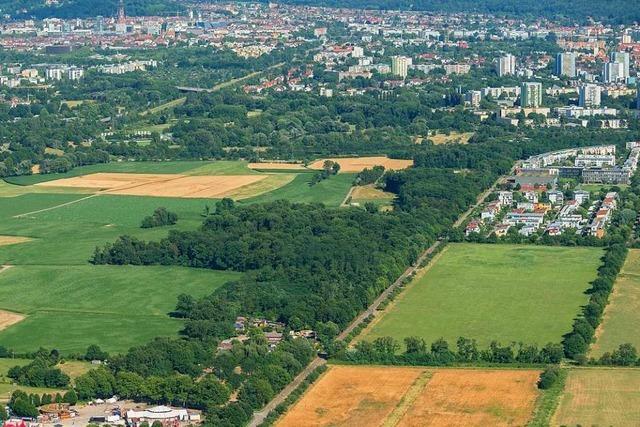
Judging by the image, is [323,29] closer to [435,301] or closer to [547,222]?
[547,222]

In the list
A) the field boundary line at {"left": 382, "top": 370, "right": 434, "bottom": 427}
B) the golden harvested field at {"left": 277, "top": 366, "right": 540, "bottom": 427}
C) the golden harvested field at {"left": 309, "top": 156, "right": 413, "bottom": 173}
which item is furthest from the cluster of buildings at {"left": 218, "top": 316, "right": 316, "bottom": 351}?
the golden harvested field at {"left": 309, "top": 156, "right": 413, "bottom": 173}

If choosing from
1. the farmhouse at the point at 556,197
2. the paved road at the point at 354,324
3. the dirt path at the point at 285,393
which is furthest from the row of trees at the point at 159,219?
the dirt path at the point at 285,393

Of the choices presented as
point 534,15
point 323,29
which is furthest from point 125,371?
point 534,15

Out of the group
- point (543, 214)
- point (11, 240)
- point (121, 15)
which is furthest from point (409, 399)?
point (121, 15)

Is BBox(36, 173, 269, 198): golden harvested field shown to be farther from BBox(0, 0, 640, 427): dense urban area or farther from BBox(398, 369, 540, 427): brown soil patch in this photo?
BBox(398, 369, 540, 427): brown soil patch

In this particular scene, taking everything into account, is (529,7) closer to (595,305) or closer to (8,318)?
(595,305)

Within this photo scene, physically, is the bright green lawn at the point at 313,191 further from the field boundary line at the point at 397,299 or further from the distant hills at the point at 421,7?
the distant hills at the point at 421,7
